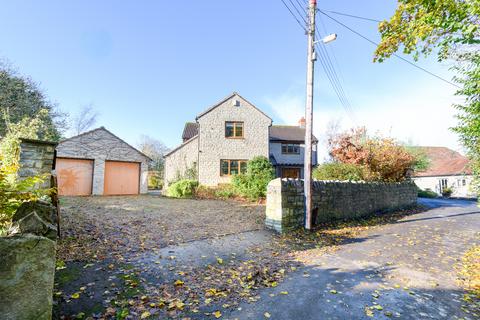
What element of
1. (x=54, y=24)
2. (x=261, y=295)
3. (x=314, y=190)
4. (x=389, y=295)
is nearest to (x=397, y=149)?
(x=314, y=190)

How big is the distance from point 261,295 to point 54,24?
13061mm

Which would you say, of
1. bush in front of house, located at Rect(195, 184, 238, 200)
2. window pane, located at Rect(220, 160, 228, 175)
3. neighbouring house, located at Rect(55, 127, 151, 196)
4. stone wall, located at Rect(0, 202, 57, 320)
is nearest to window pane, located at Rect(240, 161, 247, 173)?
window pane, located at Rect(220, 160, 228, 175)

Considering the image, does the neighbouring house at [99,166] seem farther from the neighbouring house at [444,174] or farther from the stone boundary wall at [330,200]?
the neighbouring house at [444,174]

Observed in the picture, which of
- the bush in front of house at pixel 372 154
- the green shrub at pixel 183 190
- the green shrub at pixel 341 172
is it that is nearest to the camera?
the green shrub at pixel 341 172

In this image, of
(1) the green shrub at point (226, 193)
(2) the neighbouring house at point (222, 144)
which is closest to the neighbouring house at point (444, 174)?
(2) the neighbouring house at point (222, 144)

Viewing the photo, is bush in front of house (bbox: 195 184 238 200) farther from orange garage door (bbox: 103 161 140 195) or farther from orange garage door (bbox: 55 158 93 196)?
orange garage door (bbox: 55 158 93 196)

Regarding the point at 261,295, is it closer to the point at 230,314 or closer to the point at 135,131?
the point at 230,314

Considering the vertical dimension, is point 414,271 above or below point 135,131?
below

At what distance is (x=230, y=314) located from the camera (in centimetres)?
333

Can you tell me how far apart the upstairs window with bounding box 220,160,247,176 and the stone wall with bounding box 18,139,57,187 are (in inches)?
556

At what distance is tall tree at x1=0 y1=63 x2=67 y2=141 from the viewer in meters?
16.2

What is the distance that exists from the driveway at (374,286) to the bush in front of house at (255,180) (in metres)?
8.77

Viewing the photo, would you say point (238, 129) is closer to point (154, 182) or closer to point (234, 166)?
point (234, 166)

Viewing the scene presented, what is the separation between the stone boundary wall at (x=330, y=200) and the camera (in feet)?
26.7
